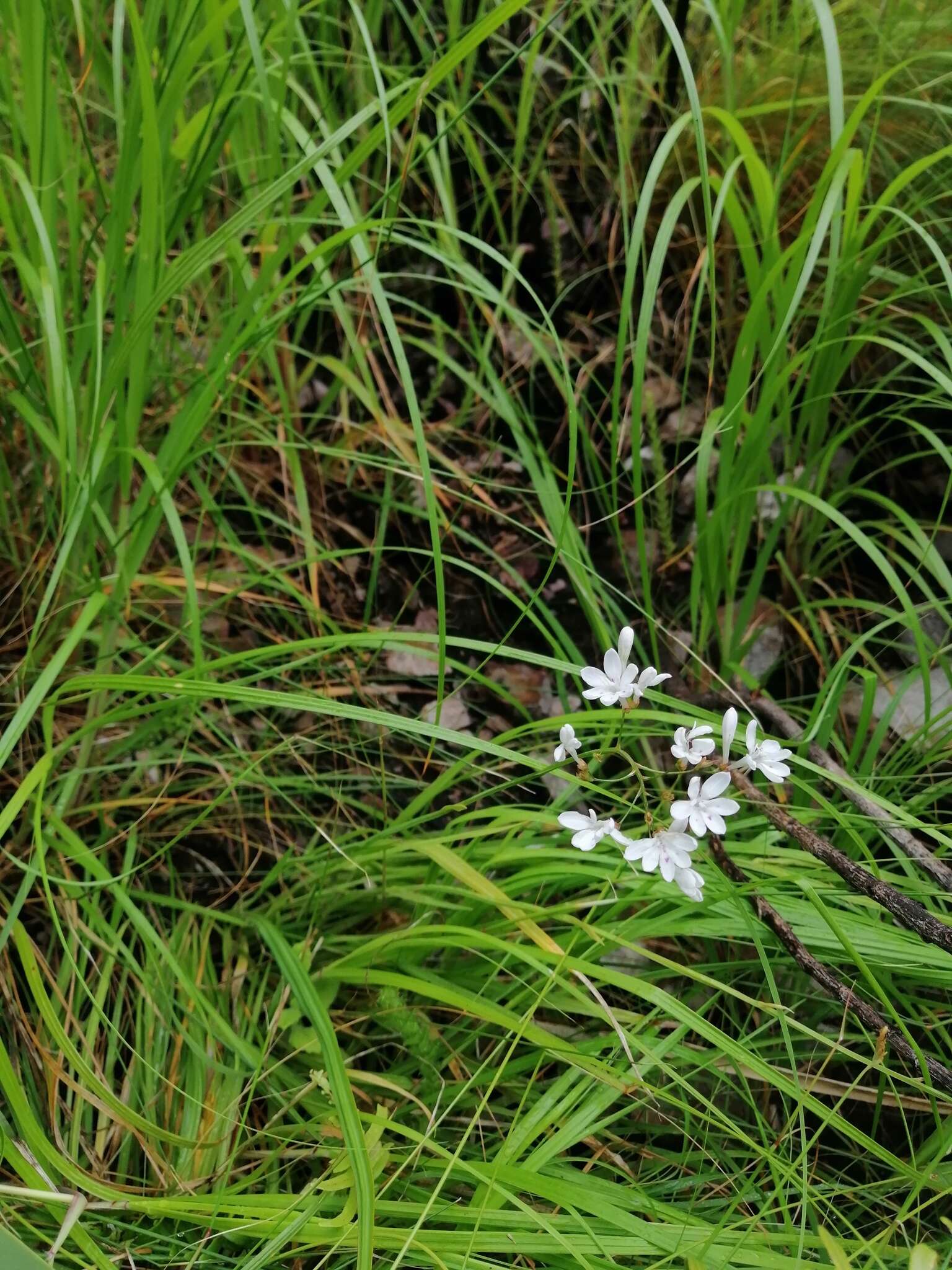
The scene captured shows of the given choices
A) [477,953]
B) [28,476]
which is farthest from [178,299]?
[477,953]

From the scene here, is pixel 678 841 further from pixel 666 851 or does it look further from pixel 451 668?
pixel 451 668

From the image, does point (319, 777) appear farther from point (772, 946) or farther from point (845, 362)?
point (845, 362)

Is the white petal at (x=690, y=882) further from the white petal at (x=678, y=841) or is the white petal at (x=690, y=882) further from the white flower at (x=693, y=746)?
the white flower at (x=693, y=746)

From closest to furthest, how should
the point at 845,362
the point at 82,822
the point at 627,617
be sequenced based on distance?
1. the point at 82,822
2. the point at 845,362
3. the point at 627,617

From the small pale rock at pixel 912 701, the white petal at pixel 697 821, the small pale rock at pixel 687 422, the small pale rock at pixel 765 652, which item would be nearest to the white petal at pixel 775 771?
the white petal at pixel 697 821

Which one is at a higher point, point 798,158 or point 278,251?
point 278,251

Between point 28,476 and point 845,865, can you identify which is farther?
point 28,476
